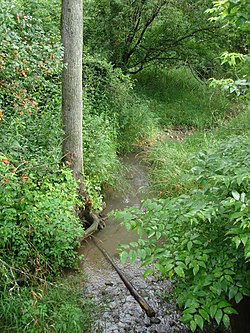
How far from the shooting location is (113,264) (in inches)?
176

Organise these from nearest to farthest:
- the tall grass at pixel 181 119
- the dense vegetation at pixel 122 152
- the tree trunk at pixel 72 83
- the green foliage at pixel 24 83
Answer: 1. the dense vegetation at pixel 122 152
2. the green foliage at pixel 24 83
3. the tree trunk at pixel 72 83
4. the tall grass at pixel 181 119

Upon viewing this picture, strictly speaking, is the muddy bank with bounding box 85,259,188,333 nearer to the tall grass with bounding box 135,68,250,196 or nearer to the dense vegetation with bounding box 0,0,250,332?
the dense vegetation with bounding box 0,0,250,332

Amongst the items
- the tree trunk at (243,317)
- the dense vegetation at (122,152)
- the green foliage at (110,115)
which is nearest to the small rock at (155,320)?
the dense vegetation at (122,152)

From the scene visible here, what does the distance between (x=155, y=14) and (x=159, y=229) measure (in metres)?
7.13

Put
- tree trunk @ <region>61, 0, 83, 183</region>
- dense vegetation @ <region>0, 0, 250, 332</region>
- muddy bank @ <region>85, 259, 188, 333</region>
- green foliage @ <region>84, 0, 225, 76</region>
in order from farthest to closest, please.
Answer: green foliage @ <region>84, 0, 225, 76</region> → tree trunk @ <region>61, 0, 83, 183</region> → muddy bank @ <region>85, 259, 188, 333</region> → dense vegetation @ <region>0, 0, 250, 332</region>

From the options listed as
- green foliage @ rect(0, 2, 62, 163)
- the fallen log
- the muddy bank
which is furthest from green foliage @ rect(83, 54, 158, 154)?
the muddy bank

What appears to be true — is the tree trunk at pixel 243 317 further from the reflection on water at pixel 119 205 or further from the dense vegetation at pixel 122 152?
the reflection on water at pixel 119 205

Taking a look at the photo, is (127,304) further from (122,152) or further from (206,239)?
(122,152)

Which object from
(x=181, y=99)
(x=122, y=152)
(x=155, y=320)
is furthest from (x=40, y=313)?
(x=181, y=99)

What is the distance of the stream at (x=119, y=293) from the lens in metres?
3.55

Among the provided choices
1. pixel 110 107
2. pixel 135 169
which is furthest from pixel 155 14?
pixel 135 169

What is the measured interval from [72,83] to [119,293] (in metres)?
2.47

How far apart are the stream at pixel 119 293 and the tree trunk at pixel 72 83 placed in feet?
2.83

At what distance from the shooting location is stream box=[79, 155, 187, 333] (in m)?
3.55
